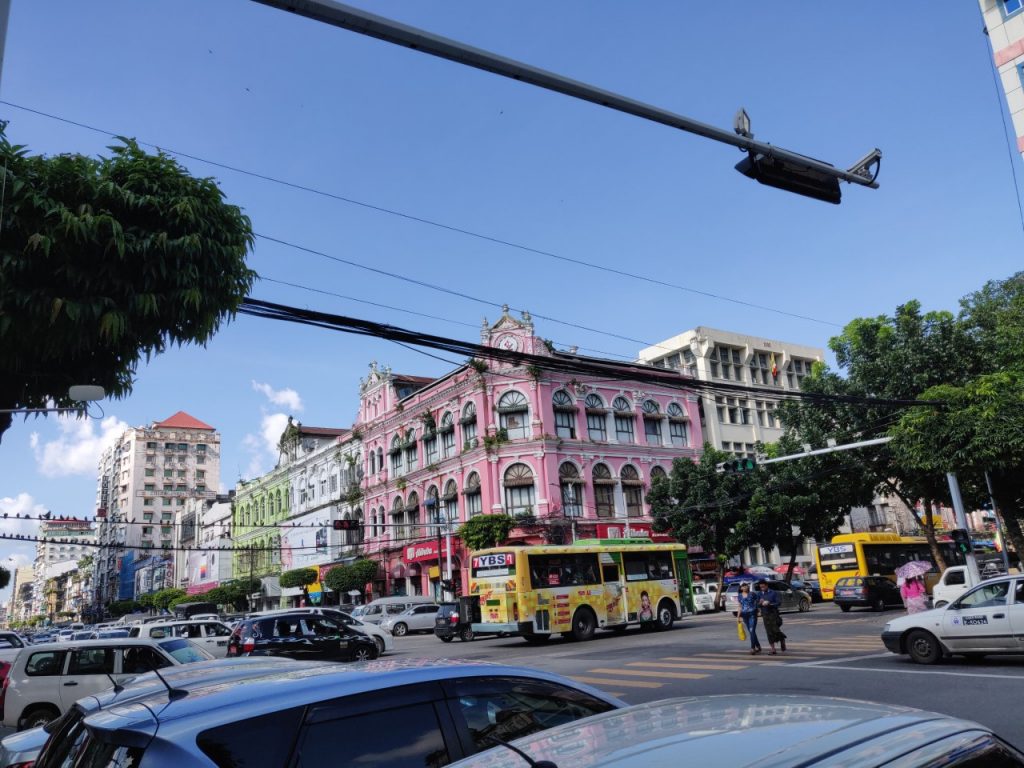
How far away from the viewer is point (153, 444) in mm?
120688

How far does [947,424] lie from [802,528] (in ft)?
62.4

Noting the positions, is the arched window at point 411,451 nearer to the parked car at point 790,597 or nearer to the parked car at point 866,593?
the parked car at point 790,597

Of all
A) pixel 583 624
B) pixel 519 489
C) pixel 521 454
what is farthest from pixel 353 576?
pixel 583 624

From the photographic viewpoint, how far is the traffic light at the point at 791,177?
7.71 m

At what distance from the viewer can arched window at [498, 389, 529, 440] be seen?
1693 inches

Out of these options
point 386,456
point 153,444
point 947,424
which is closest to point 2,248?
point 947,424

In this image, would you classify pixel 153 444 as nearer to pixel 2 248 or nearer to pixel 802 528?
pixel 802 528

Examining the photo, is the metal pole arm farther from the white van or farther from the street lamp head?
the white van

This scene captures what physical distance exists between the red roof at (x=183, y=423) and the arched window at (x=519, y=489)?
9847 cm

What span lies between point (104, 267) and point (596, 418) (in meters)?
36.7

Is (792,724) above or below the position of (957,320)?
below

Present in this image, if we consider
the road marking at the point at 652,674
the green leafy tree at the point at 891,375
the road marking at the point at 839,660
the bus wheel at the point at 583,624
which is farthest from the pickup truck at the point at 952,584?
the road marking at the point at 652,674

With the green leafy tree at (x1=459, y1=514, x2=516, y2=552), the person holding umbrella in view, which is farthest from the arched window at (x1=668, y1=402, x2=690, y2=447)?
the person holding umbrella

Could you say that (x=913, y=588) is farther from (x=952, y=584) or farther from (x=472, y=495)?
(x=472, y=495)
